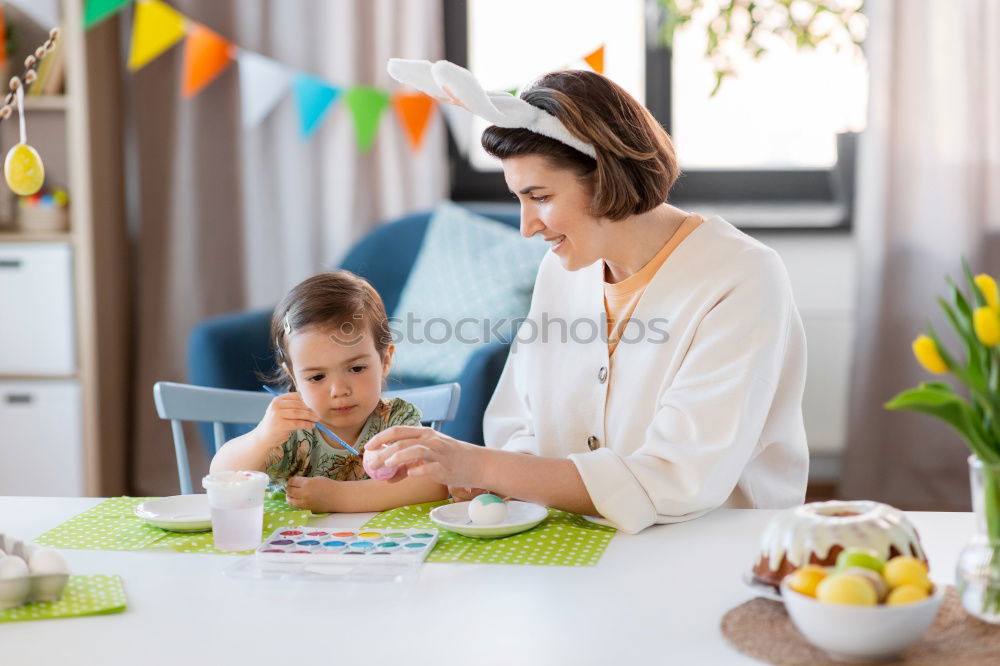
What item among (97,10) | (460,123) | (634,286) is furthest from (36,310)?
(634,286)

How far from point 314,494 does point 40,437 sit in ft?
7.20

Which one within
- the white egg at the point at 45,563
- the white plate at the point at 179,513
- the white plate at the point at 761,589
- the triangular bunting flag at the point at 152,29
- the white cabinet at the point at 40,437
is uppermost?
the triangular bunting flag at the point at 152,29

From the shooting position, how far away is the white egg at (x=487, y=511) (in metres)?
1.33

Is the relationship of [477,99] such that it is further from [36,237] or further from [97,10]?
[97,10]

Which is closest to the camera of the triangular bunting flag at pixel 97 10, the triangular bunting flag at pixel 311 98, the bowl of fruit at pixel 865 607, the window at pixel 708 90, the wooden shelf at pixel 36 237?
the bowl of fruit at pixel 865 607

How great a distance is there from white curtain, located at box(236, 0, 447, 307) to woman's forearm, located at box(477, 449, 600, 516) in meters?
2.28

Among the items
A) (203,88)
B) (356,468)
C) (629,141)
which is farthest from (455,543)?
(203,88)

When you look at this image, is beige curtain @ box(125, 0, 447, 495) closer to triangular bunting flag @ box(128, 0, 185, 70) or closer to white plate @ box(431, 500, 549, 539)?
triangular bunting flag @ box(128, 0, 185, 70)

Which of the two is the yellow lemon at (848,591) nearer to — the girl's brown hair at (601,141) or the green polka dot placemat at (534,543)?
the green polka dot placemat at (534,543)

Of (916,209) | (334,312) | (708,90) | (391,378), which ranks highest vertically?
(708,90)

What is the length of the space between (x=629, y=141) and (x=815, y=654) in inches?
32.1

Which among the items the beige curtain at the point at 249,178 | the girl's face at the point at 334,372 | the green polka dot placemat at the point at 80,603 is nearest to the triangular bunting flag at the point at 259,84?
the beige curtain at the point at 249,178

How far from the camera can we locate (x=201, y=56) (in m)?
3.55

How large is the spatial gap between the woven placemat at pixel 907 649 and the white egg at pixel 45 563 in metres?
0.64
